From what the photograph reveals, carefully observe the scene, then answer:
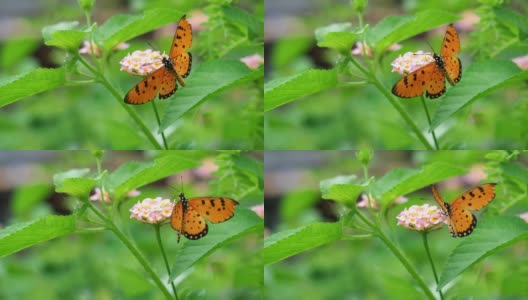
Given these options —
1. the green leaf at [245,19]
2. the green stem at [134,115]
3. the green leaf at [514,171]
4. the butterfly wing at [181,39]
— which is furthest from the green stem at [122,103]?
the green leaf at [514,171]

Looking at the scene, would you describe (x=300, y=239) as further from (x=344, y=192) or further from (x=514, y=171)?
(x=514, y=171)

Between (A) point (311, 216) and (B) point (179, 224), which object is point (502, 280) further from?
(B) point (179, 224)

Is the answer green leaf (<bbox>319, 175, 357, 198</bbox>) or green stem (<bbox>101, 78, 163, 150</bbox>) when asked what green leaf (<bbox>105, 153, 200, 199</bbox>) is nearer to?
green stem (<bbox>101, 78, 163, 150</bbox>)

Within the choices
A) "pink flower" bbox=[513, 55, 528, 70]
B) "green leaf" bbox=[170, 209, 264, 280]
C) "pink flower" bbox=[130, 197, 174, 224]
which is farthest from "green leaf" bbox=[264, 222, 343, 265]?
"pink flower" bbox=[513, 55, 528, 70]

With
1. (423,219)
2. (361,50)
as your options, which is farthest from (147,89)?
(423,219)

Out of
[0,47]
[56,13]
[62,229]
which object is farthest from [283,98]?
[0,47]

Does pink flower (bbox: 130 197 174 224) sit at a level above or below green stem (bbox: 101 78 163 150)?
below
